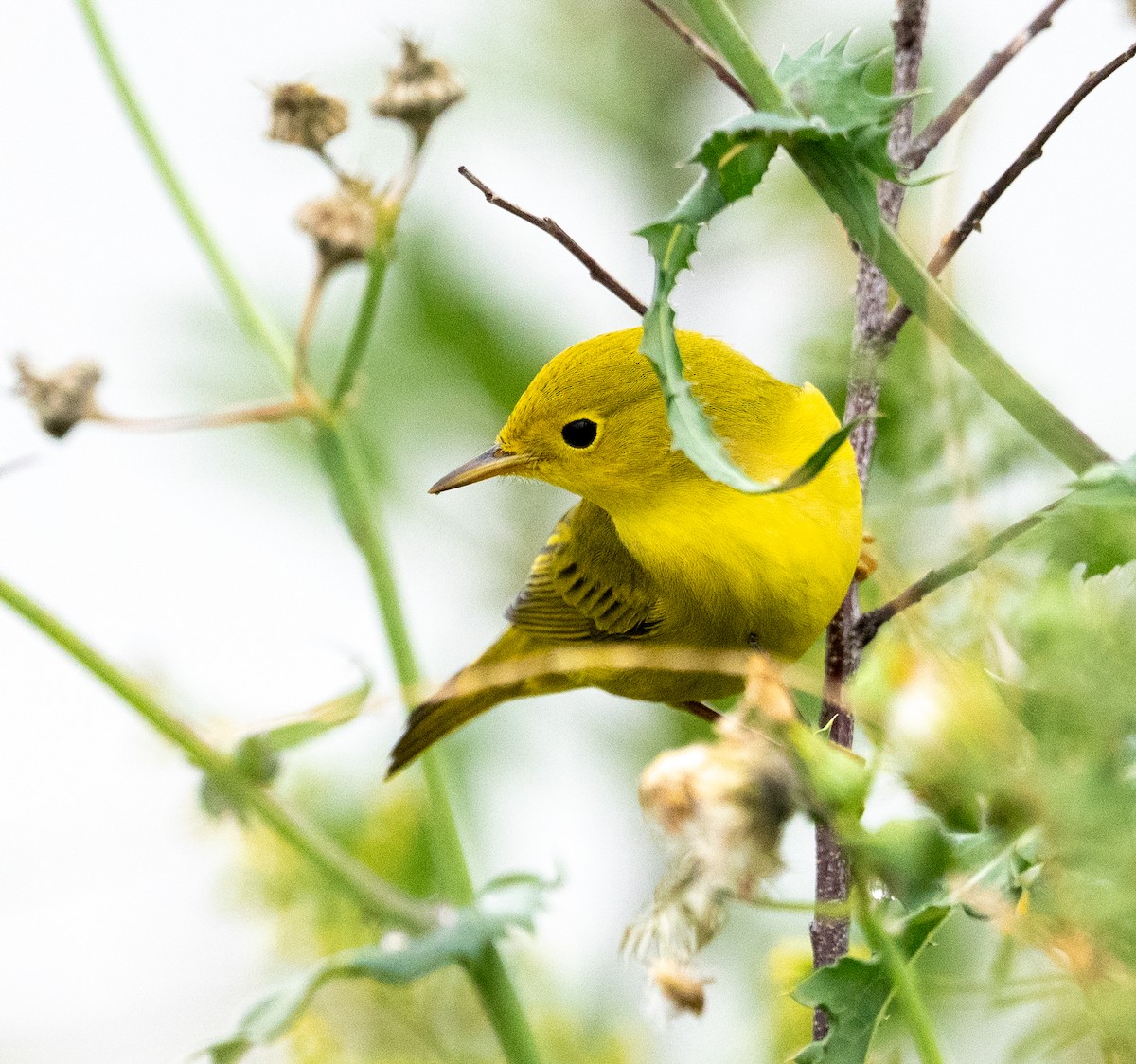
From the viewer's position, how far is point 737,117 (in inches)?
27.8

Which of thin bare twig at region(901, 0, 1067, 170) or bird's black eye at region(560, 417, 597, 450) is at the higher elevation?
bird's black eye at region(560, 417, 597, 450)

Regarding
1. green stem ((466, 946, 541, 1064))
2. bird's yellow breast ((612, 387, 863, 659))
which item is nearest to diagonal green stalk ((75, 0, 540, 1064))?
green stem ((466, 946, 541, 1064))

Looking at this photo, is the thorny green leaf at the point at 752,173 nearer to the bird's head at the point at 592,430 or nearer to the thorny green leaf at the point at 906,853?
the thorny green leaf at the point at 906,853

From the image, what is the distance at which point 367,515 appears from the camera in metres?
1.37

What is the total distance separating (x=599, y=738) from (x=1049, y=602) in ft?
6.36

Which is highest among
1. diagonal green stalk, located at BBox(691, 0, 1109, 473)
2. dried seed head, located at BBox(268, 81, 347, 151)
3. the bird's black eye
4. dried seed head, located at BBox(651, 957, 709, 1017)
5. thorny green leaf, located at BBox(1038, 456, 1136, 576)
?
dried seed head, located at BBox(268, 81, 347, 151)

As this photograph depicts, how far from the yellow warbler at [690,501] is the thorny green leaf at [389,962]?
238mm

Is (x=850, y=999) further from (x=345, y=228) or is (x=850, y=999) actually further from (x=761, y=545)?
(x=345, y=228)

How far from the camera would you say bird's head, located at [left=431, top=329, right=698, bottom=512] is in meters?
1.46

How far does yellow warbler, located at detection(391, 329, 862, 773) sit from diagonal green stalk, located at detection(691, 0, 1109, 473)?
61 cm

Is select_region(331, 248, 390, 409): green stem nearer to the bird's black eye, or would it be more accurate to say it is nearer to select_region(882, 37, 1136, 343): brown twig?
the bird's black eye

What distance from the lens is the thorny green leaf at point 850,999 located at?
690 mm

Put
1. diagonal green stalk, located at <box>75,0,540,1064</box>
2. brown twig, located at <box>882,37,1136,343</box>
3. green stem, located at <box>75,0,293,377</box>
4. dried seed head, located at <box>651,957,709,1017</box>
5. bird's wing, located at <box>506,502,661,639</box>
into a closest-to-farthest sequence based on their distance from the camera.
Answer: dried seed head, located at <box>651,957,709,1017</box>, brown twig, located at <box>882,37,1136,343</box>, diagonal green stalk, located at <box>75,0,540,1064</box>, green stem, located at <box>75,0,293,377</box>, bird's wing, located at <box>506,502,661,639</box>

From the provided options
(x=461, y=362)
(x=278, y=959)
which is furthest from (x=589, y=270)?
(x=461, y=362)
